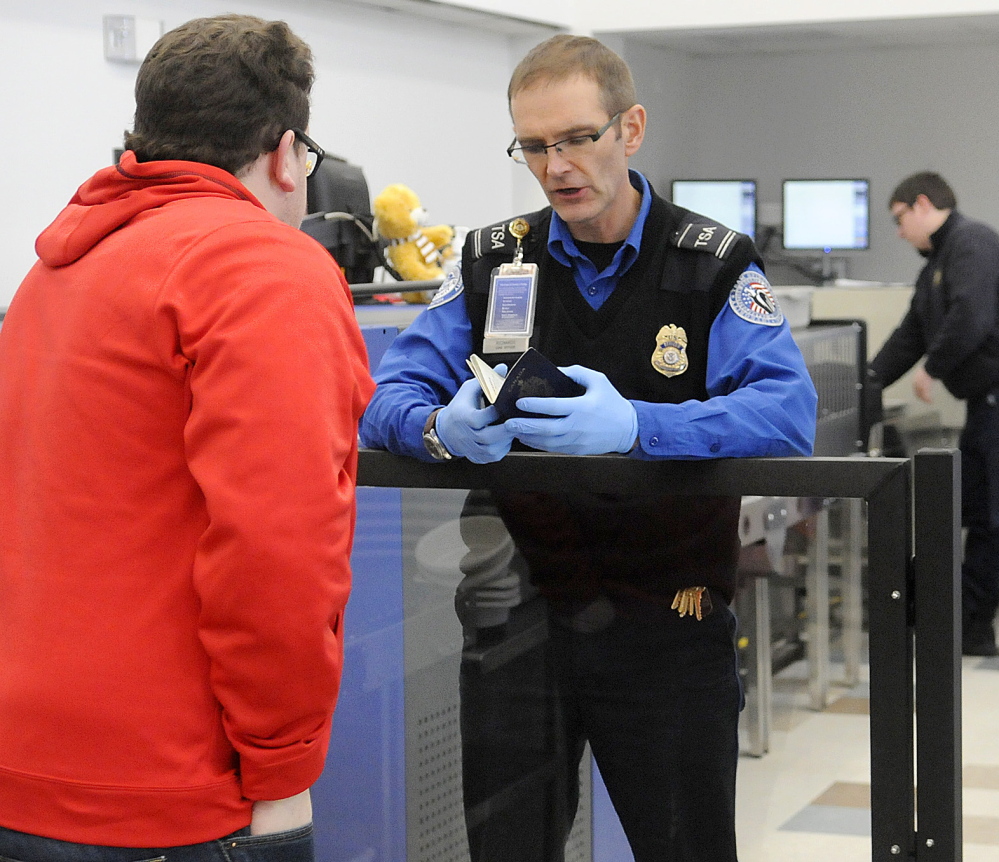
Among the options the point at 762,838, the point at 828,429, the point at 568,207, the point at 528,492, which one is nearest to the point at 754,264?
the point at 568,207

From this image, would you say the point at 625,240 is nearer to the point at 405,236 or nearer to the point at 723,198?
the point at 405,236

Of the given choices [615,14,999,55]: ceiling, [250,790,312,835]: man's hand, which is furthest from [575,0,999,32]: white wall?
[250,790,312,835]: man's hand

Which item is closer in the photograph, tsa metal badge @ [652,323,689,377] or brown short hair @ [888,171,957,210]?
tsa metal badge @ [652,323,689,377]

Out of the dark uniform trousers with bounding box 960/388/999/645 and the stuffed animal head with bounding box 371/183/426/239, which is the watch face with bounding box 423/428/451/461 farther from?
the dark uniform trousers with bounding box 960/388/999/645

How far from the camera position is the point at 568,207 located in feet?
Answer: 5.32

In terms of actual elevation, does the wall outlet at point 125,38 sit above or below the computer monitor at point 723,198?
above

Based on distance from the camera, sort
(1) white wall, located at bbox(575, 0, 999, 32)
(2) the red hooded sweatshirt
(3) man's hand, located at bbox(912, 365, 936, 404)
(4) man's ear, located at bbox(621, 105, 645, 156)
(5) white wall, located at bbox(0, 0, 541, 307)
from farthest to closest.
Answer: (1) white wall, located at bbox(575, 0, 999, 32) < (3) man's hand, located at bbox(912, 365, 936, 404) < (5) white wall, located at bbox(0, 0, 541, 307) < (4) man's ear, located at bbox(621, 105, 645, 156) < (2) the red hooded sweatshirt

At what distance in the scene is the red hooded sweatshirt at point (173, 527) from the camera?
3.22 feet

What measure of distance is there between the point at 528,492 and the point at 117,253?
1.73 feet

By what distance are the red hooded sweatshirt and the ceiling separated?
5.30 metres

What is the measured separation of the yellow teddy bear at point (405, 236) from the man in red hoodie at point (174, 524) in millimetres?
1836

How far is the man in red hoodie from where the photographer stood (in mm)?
Result: 985

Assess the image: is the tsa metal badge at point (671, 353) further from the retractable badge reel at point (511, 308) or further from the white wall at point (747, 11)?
the white wall at point (747, 11)

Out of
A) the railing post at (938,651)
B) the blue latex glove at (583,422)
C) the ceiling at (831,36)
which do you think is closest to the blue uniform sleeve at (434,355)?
the blue latex glove at (583,422)
